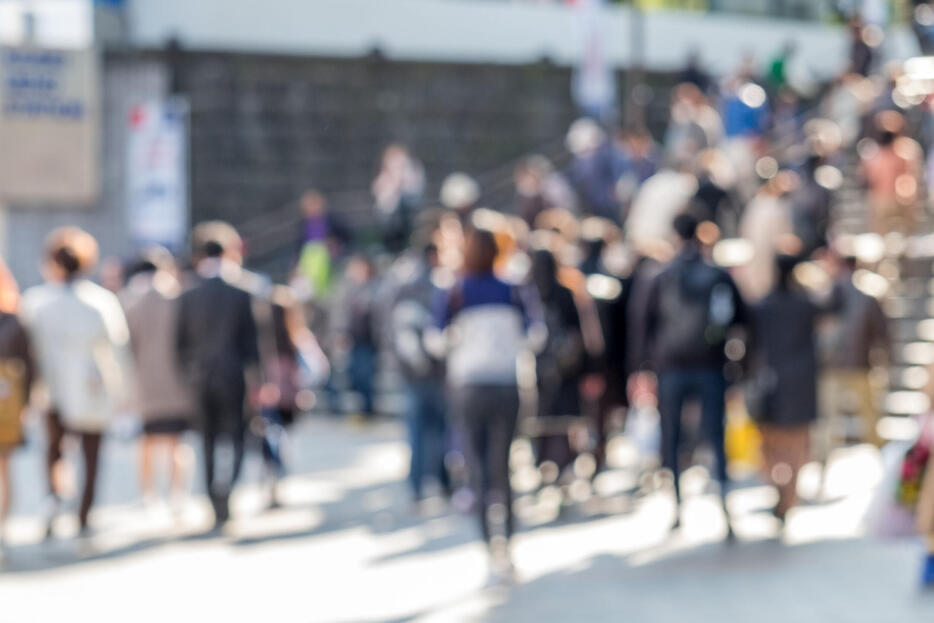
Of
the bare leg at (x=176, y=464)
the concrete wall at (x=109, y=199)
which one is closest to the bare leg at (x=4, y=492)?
the bare leg at (x=176, y=464)

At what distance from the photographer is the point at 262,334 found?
44.4 feet

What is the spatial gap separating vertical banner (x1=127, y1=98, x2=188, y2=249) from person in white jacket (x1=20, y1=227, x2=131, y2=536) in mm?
15205

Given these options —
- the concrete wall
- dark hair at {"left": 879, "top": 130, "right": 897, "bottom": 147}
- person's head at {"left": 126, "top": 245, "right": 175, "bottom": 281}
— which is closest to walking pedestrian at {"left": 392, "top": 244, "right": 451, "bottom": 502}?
person's head at {"left": 126, "top": 245, "right": 175, "bottom": 281}

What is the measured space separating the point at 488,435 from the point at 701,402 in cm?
177

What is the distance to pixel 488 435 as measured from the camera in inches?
390

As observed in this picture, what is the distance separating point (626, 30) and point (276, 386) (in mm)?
20556

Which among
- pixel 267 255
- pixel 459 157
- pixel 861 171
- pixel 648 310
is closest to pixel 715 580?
pixel 648 310

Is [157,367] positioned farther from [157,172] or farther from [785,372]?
[157,172]

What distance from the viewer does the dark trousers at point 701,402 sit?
1112cm

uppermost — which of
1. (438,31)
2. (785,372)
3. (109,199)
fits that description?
(438,31)

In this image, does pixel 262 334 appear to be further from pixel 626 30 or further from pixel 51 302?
pixel 626 30

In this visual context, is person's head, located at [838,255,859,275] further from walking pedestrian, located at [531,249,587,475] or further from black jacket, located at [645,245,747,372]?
black jacket, located at [645,245,747,372]

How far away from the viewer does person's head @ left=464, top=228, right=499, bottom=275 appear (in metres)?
9.80

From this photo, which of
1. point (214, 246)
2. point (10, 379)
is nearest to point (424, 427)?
point (214, 246)
